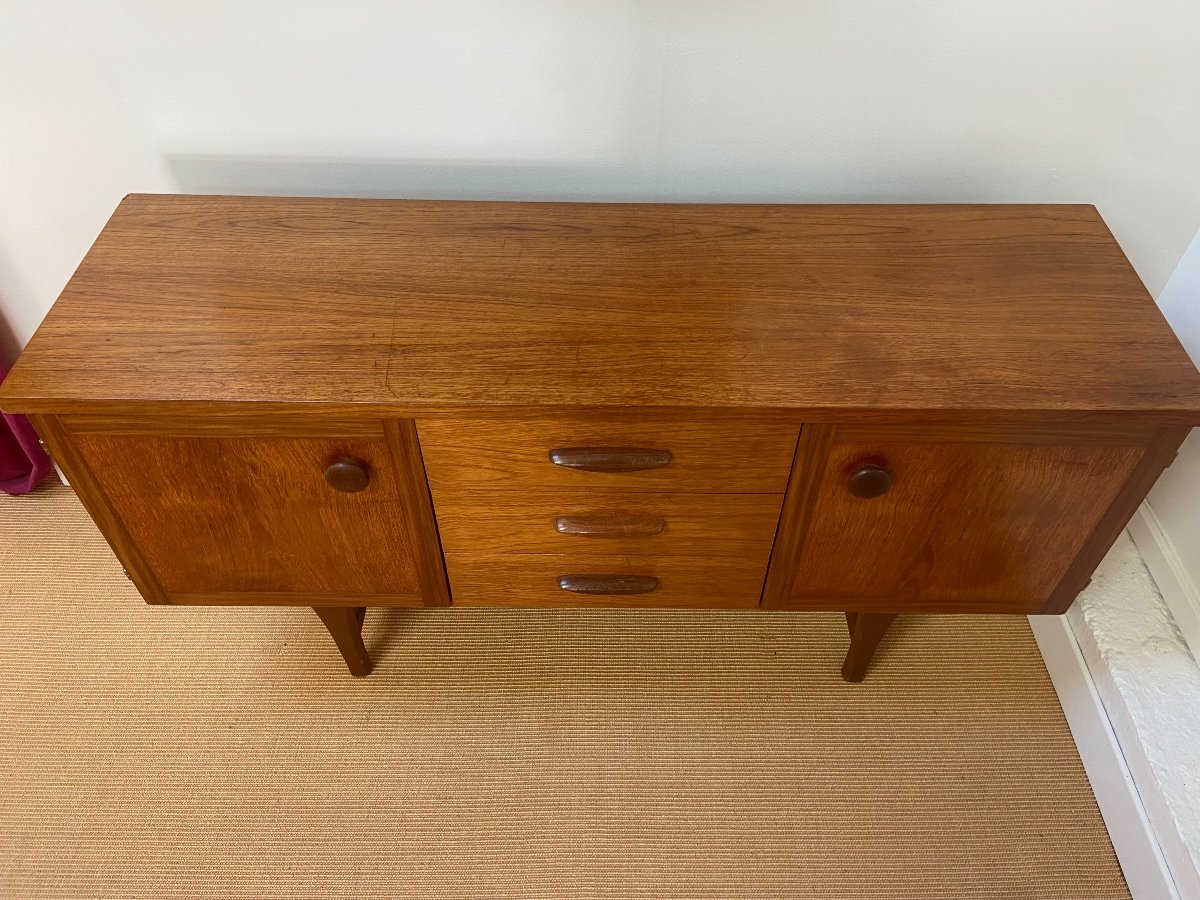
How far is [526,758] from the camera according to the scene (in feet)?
4.09

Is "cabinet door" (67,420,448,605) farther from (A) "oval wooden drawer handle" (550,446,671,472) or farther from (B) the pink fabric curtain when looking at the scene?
(B) the pink fabric curtain

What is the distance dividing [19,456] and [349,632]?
724 millimetres

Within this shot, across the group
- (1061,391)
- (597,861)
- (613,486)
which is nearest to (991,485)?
(1061,391)

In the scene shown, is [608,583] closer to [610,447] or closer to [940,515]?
[610,447]

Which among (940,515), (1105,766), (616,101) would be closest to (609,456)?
(940,515)

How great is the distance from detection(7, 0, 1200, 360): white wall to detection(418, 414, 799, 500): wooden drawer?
442mm

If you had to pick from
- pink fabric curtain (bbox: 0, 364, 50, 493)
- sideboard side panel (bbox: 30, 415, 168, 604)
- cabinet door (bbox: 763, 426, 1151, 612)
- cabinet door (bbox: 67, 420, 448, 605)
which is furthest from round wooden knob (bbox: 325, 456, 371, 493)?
pink fabric curtain (bbox: 0, 364, 50, 493)

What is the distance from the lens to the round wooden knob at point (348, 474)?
907 millimetres

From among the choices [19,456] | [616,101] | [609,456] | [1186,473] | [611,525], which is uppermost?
[616,101]

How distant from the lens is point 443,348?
902 mm

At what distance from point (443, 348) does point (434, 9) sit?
423 mm

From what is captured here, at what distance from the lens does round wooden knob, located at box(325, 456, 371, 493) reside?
2.98 ft

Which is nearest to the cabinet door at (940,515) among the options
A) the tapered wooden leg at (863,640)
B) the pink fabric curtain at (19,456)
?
the tapered wooden leg at (863,640)

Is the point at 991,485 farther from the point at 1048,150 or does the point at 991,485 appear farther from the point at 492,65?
the point at 492,65
